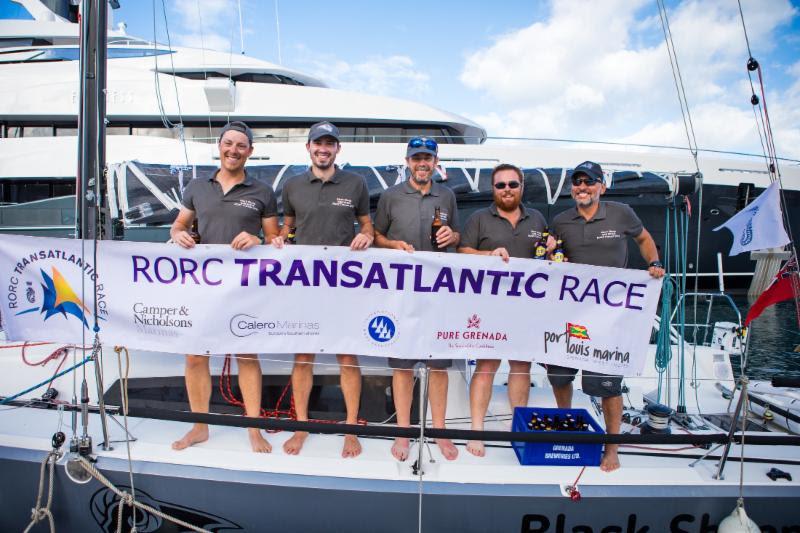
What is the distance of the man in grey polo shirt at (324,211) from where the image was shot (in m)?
2.84

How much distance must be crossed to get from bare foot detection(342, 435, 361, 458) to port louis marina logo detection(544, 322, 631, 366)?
1.29 m

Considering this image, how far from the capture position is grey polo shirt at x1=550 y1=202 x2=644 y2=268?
2896mm

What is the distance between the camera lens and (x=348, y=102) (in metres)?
14.3

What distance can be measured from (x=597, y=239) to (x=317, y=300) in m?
1.83

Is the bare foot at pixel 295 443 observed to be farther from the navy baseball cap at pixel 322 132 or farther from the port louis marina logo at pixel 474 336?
the navy baseball cap at pixel 322 132

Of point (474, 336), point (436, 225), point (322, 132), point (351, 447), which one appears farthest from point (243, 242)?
point (474, 336)

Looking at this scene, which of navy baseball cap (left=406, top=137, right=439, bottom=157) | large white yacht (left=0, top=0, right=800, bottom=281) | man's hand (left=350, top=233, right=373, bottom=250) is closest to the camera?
man's hand (left=350, top=233, right=373, bottom=250)

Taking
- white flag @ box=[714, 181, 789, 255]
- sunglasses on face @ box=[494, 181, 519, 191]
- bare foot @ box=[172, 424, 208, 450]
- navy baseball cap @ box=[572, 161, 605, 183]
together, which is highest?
navy baseball cap @ box=[572, 161, 605, 183]

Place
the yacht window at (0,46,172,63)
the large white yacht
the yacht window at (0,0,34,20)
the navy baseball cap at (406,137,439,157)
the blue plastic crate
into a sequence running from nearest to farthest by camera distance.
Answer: the blue plastic crate → the navy baseball cap at (406,137,439,157) → the large white yacht → the yacht window at (0,46,172,63) → the yacht window at (0,0,34,20)

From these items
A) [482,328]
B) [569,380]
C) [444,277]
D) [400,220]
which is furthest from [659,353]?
Answer: [400,220]

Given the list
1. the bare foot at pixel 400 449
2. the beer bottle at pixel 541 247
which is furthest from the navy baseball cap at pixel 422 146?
the bare foot at pixel 400 449

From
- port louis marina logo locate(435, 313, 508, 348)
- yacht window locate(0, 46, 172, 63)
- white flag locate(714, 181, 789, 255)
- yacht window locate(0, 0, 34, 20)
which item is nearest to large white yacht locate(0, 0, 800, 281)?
yacht window locate(0, 46, 172, 63)

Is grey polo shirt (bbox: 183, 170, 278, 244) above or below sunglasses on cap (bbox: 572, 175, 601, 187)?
below

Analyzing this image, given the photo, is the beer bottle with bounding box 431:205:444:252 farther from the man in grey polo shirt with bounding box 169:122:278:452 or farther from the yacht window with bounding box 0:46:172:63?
the yacht window with bounding box 0:46:172:63
